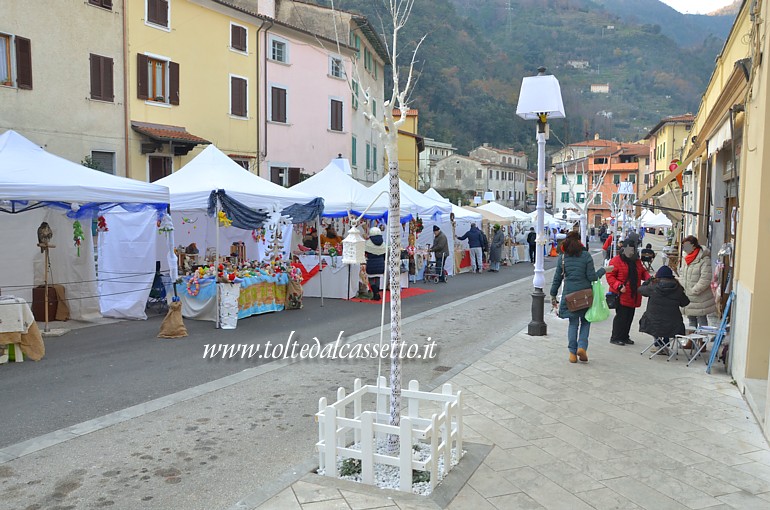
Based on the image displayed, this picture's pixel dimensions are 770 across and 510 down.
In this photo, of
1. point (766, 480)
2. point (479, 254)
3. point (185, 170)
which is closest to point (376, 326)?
point (185, 170)

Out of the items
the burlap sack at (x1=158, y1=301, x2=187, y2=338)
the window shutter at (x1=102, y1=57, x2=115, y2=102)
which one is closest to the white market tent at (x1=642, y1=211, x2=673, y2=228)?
the window shutter at (x1=102, y1=57, x2=115, y2=102)

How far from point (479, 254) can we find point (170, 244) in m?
14.3

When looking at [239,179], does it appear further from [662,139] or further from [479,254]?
[662,139]

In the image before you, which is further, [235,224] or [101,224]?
[235,224]

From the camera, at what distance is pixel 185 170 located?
12336mm

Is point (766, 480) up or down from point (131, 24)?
down

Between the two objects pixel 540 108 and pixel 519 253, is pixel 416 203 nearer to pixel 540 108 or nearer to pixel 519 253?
pixel 540 108

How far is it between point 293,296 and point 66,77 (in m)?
9.74

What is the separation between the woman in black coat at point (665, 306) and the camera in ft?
27.2

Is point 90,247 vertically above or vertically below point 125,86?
below

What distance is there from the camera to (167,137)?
60.6 ft

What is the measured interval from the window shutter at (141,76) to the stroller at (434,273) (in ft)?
34.1

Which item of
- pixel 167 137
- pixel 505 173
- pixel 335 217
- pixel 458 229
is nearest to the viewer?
pixel 335 217

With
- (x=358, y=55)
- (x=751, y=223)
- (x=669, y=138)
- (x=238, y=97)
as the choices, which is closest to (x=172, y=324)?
(x=751, y=223)
